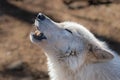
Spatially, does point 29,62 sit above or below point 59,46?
above

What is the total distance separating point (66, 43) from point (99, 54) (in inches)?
18.7

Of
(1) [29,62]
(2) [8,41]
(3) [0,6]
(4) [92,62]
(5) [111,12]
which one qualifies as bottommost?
(4) [92,62]

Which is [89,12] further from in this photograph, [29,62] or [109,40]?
[29,62]

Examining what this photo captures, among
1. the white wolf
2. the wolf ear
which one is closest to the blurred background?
the white wolf

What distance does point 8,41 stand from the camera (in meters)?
9.73

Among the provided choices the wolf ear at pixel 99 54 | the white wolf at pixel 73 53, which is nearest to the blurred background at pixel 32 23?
the white wolf at pixel 73 53

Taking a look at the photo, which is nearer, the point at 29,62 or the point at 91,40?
the point at 91,40

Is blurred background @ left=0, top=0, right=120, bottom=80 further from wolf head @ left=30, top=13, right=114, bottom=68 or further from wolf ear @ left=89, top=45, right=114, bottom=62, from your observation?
wolf ear @ left=89, top=45, right=114, bottom=62

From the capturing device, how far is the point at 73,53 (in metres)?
5.52

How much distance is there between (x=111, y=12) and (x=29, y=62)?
2668 mm

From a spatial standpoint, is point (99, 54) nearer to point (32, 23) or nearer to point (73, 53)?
point (73, 53)

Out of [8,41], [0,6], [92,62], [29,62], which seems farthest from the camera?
[0,6]

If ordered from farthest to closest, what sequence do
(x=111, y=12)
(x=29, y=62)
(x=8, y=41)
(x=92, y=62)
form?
(x=111, y=12) < (x=8, y=41) < (x=29, y=62) < (x=92, y=62)

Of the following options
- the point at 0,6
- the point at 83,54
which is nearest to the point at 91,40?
the point at 83,54
